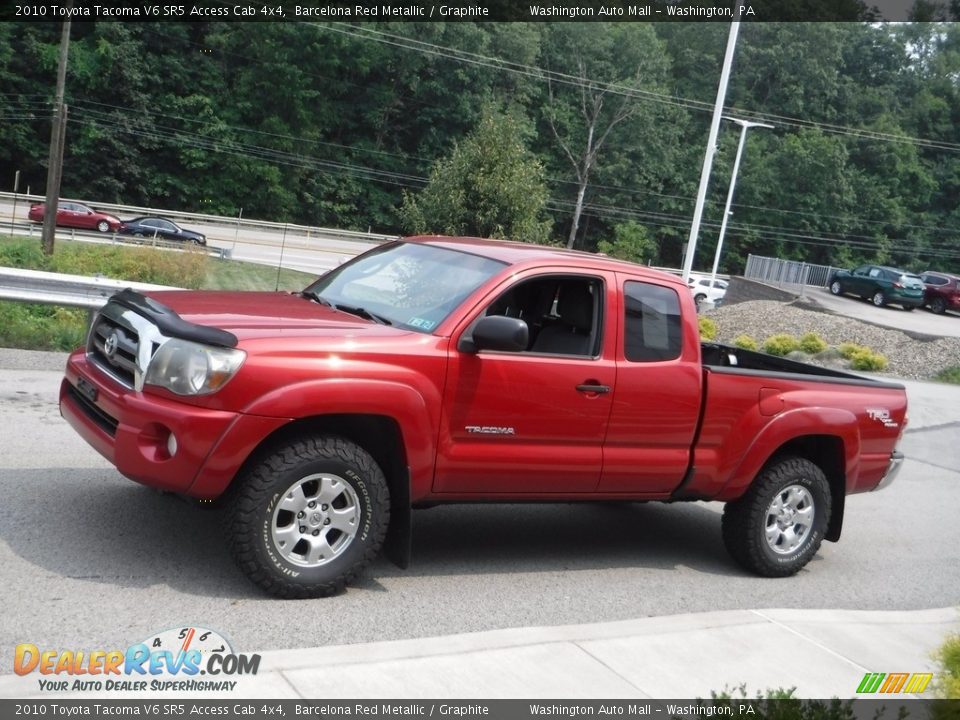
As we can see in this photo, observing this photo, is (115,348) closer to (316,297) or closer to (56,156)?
(316,297)

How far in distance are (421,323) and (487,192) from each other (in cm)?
2456

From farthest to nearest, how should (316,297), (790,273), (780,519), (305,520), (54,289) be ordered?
(790,273) < (54,289) < (780,519) < (316,297) < (305,520)

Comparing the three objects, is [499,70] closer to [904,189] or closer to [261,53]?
[261,53]

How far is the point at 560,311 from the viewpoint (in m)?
7.13

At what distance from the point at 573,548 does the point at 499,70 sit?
70574mm

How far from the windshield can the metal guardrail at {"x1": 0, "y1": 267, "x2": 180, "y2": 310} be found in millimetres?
4397

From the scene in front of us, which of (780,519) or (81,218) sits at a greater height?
(780,519)

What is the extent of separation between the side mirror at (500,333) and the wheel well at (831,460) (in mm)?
2707

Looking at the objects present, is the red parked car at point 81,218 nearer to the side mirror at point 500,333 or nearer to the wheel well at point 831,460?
the wheel well at point 831,460

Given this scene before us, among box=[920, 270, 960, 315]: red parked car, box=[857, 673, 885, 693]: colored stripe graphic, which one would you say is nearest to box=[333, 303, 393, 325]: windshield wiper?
box=[857, 673, 885, 693]: colored stripe graphic

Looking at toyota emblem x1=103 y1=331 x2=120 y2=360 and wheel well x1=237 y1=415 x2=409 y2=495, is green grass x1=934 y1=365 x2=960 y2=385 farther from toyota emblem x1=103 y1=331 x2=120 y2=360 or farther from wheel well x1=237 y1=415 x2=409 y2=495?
toyota emblem x1=103 y1=331 x2=120 y2=360

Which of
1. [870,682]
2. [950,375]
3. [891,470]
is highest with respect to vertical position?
[891,470]

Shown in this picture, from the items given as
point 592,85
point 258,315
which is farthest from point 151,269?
point 592,85

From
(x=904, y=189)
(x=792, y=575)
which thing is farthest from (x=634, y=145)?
(x=792, y=575)
